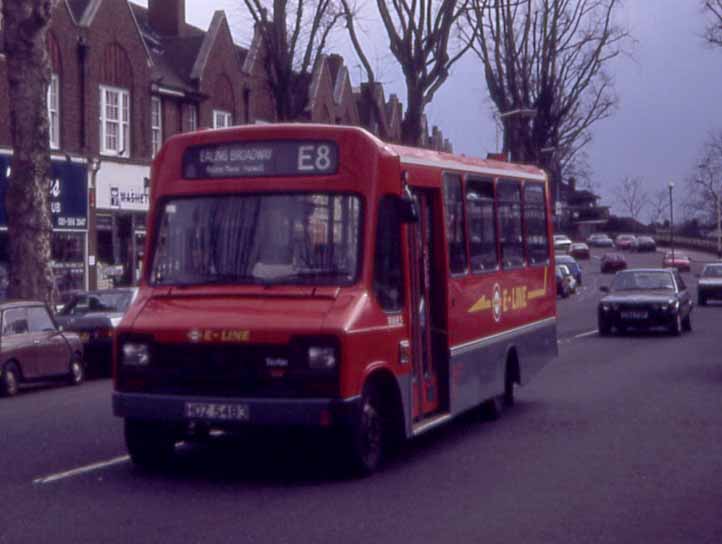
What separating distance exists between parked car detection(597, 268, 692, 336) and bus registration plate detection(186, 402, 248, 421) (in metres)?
21.4

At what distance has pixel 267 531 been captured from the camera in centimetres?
857

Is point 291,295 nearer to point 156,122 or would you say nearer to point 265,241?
point 265,241

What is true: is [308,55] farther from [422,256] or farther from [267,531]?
[267,531]

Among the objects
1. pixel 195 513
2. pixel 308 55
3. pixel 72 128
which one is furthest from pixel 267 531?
pixel 72 128

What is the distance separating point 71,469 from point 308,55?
23.5 metres

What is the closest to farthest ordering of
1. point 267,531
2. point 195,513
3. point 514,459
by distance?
point 267,531
point 195,513
point 514,459

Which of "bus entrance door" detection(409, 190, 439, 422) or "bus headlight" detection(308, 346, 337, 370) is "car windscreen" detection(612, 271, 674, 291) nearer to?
"bus entrance door" detection(409, 190, 439, 422)

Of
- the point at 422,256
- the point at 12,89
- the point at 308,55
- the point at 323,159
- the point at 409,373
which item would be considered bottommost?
the point at 409,373

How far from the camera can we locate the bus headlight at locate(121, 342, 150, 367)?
10414mm

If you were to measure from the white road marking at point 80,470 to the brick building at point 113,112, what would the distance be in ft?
78.3

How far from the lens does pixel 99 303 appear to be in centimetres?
2388

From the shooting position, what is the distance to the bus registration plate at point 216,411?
398 inches

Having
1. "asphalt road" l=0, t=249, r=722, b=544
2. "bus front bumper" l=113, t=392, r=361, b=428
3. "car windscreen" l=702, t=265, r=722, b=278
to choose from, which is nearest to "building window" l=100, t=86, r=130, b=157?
"car windscreen" l=702, t=265, r=722, b=278

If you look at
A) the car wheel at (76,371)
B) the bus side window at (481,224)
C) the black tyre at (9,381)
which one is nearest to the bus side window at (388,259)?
the bus side window at (481,224)
